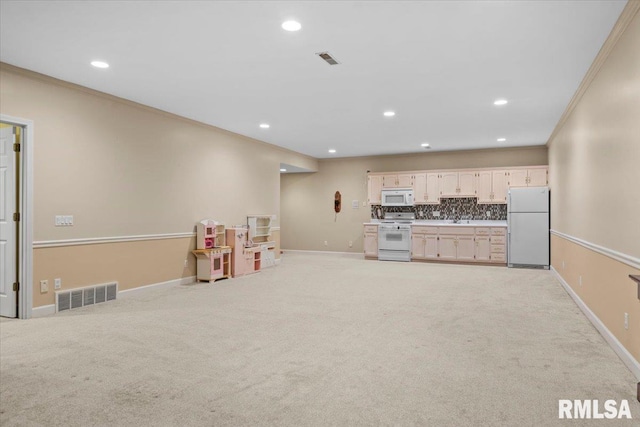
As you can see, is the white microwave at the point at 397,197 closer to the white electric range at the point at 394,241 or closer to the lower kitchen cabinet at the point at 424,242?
the white electric range at the point at 394,241

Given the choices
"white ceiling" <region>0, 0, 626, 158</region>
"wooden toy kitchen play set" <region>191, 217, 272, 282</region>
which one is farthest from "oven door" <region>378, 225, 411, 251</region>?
"white ceiling" <region>0, 0, 626, 158</region>

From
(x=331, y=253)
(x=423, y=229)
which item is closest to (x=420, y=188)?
(x=423, y=229)

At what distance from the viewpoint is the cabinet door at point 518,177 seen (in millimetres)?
8812

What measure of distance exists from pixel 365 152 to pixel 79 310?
734cm

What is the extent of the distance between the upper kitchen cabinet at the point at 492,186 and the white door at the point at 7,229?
8688 millimetres

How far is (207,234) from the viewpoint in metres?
6.75

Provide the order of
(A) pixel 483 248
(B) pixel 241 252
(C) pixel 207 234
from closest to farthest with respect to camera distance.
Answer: (C) pixel 207 234 < (B) pixel 241 252 < (A) pixel 483 248

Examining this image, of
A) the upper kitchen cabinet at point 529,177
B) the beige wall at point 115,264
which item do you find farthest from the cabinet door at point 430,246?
the beige wall at point 115,264

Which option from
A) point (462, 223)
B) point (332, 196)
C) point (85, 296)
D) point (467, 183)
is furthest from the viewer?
point (332, 196)

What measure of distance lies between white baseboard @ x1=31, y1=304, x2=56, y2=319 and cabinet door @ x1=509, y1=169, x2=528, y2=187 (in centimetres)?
881

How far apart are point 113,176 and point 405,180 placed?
683 cm

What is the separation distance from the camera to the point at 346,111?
6109 millimetres

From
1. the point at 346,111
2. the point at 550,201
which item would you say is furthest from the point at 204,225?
the point at 550,201
